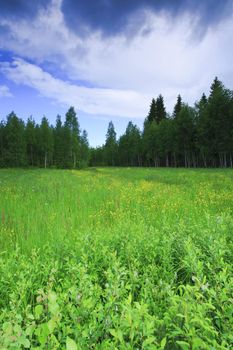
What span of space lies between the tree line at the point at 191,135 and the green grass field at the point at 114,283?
38.5m

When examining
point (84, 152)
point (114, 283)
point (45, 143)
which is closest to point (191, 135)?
point (84, 152)

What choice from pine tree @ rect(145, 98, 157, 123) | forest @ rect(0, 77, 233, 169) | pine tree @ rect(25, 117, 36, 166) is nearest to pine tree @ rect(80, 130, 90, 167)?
forest @ rect(0, 77, 233, 169)

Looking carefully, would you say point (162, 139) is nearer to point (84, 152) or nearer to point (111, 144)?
point (84, 152)

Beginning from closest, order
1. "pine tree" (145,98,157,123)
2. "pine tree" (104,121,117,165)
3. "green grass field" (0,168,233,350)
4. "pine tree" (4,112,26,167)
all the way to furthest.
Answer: "green grass field" (0,168,233,350) < "pine tree" (4,112,26,167) < "pine tree" (145,98,157,123) < "pine tree" (104,121,117,165)

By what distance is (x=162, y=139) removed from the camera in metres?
57.4

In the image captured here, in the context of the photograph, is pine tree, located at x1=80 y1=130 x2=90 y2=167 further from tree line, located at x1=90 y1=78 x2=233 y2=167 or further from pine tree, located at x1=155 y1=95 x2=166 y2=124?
pine tree, located at x1=155 y1=95 x2=166 y2=124

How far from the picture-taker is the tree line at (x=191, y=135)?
42469mm

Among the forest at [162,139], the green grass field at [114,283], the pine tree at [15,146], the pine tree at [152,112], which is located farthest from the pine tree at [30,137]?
the green grass field at [114,283]

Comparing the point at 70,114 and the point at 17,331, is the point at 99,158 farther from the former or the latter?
the point at 17,331

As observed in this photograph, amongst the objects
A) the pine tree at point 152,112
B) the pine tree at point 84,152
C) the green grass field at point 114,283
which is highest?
the pine tree at point 152,112

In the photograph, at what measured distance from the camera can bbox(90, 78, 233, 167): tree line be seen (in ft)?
139

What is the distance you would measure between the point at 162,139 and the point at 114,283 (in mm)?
56766

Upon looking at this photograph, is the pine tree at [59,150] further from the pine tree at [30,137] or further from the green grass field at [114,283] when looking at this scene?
the green grass field at [114,283]

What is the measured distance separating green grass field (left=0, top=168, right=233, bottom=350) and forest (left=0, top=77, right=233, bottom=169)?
3932 centimetres
